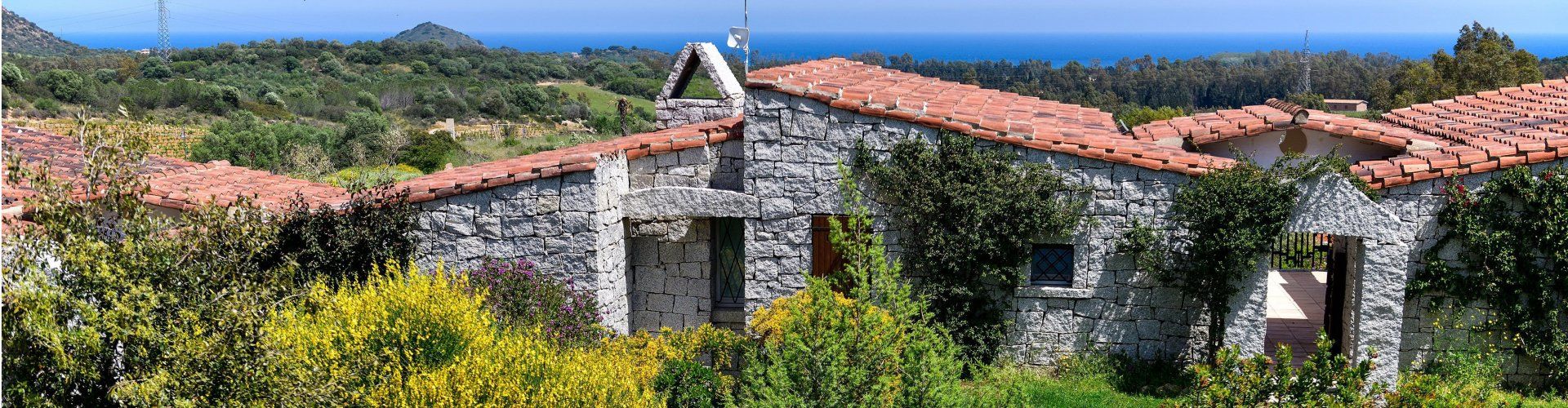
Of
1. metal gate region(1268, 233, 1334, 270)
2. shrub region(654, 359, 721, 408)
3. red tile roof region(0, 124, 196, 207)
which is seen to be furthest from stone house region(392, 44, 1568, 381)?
red tile roof region(0, 124, 196, 207)

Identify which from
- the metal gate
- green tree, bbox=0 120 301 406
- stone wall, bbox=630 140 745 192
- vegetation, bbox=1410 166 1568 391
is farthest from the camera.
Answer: the metal gate

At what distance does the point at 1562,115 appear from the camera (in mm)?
13797

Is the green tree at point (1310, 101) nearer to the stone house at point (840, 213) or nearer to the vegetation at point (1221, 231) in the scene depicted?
the stone house at point (840, 213)

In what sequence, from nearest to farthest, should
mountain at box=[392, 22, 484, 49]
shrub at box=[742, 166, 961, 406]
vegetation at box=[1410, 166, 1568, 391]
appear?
shrub at box=[742, 166, 961, 406] → vegetation at box=[1410, 166, 1568, 391] → mountain at box=[392, 22, 484, 49]

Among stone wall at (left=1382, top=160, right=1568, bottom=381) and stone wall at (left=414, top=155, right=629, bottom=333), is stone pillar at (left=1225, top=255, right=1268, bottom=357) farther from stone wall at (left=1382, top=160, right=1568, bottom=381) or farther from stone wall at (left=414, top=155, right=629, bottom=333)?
stone wall at (left=414, top=155, right=629, bottom=333)

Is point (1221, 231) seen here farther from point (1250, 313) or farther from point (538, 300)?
point (538, 300)

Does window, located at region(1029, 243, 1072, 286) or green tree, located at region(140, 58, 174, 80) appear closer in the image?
window, located at region(1029, 243, 1072, 286)

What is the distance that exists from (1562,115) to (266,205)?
48.8ft

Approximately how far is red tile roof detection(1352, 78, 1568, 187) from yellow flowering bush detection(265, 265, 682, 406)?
312 inches

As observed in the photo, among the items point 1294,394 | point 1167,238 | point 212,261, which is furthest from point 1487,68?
point 212,261

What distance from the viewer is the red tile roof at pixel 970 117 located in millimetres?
11297

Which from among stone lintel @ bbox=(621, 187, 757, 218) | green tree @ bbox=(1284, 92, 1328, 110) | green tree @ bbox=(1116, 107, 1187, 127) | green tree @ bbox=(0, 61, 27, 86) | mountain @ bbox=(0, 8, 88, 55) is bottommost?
stone lintel @ bbox=(621, 187, 757, 218)

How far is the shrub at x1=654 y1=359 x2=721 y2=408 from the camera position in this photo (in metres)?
10.8

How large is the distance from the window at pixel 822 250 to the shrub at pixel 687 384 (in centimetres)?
158
